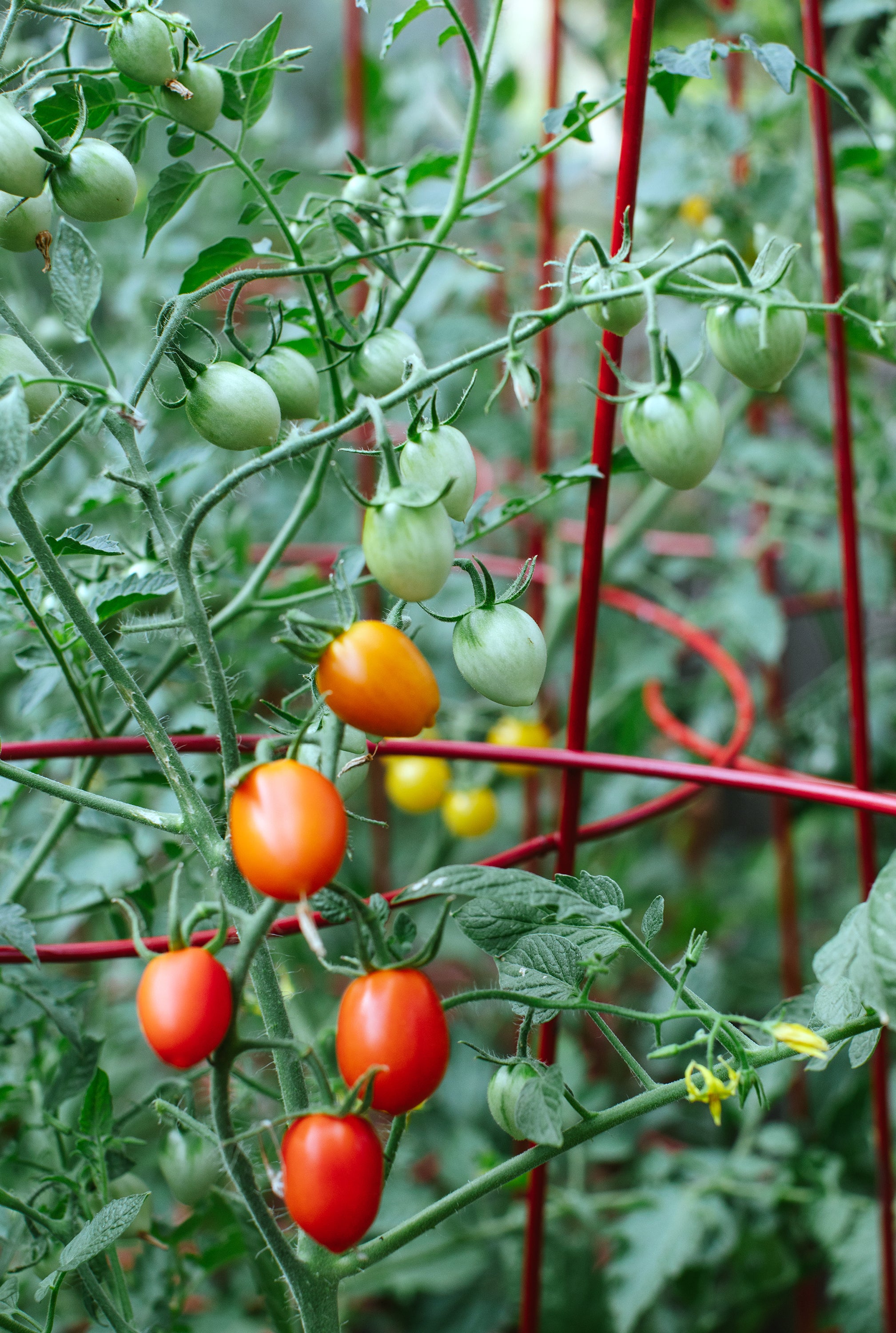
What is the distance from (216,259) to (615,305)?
166 millimetres

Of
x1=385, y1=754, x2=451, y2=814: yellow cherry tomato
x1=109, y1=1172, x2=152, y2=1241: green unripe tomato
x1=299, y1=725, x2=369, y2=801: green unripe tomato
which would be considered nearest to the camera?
x1=299, y1=725, x2=369, y2=801: green unripe tomato

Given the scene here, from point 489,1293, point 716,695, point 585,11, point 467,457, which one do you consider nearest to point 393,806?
point 716,695

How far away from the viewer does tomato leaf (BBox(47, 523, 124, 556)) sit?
0.39 m

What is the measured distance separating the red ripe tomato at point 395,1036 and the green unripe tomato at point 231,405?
0.20m

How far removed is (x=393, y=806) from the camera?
1454 mm

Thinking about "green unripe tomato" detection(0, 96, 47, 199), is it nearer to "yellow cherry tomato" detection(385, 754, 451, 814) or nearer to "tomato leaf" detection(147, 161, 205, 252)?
"tomato leaf" detection(147, 161, 205, 252)

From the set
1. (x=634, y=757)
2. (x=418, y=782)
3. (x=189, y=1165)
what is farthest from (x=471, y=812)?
(x=189, y=1165)

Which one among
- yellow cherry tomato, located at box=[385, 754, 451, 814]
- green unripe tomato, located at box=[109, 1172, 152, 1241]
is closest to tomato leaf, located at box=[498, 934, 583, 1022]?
green unripe tomato, located at box=[109, 1172, 152, 1241]

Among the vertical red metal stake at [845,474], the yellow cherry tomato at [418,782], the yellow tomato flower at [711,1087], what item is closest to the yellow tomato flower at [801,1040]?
the yellow tomato flower at [711,1087]

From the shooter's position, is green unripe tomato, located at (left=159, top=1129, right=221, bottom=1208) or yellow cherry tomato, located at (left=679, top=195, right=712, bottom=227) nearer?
green unripe tomato, located at (left=159, top=1129, right=221, bottom=1208)

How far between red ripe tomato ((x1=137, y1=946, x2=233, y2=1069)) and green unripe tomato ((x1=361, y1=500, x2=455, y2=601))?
12 centimetres

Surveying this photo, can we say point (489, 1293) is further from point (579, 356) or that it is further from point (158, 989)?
point (579, 356)

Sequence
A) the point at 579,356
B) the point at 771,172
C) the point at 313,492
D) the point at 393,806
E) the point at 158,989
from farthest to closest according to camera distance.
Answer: the point at 579,356 → the point at 393,806 → the point at 771,172 → the point at 313,492 → the point at 158,989

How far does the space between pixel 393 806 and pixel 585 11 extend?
1.99 metres
